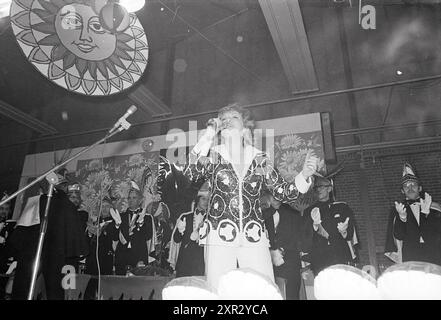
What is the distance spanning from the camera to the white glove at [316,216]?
4.11 m

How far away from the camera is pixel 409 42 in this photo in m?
6.36

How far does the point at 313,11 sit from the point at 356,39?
3.48 feet

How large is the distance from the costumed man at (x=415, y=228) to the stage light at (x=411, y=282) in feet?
9.51

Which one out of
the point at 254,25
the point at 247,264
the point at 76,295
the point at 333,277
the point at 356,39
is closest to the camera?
the point at 333,277

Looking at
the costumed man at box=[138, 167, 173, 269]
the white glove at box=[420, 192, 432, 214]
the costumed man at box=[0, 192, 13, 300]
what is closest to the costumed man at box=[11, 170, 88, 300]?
the costumed man at box=[0, 192, 13, 300]

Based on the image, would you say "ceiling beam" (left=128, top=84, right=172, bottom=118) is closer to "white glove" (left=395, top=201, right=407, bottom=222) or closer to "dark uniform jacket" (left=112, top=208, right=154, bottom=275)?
"dark uniform jacket" (left=112, top=208, right=154, bottom=275)

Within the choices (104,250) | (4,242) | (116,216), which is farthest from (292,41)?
(4,242)

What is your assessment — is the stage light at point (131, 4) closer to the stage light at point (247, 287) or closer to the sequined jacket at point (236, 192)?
the sequined jacket at point (236, 192)

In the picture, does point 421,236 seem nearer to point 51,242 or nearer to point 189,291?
point 189,291

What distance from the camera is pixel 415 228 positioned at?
3682 mm

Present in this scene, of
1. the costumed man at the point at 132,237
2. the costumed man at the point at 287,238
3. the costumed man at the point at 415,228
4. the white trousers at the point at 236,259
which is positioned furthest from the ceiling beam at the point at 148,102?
the white trousers at the point at 236,259

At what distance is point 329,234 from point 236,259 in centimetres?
265
